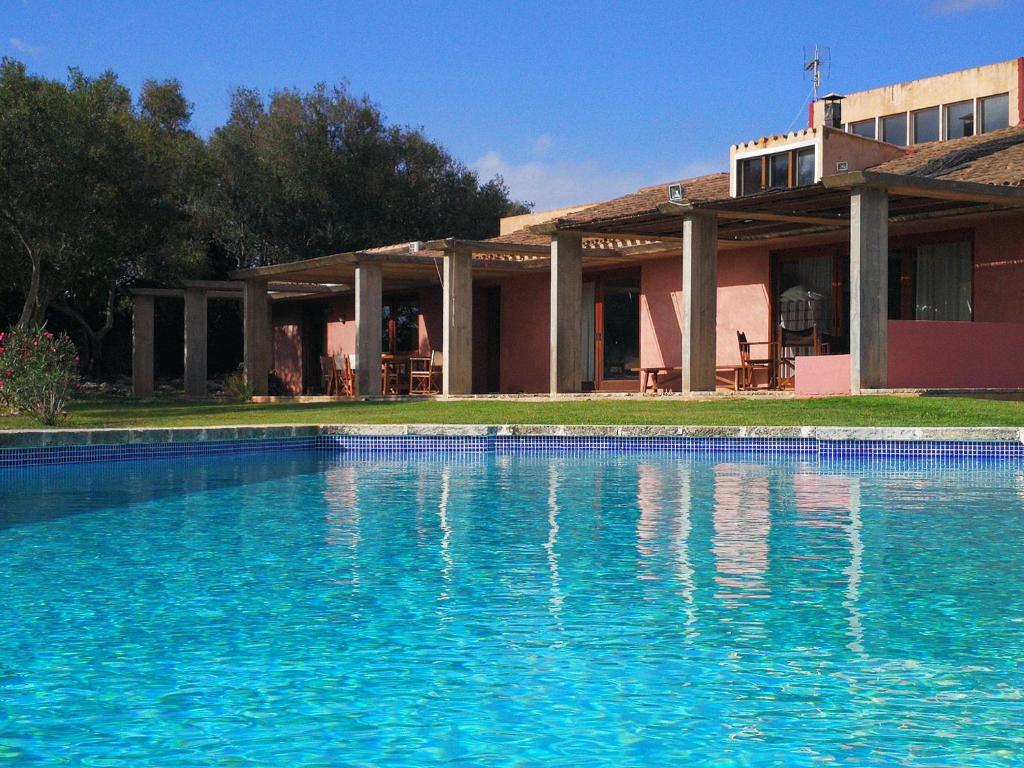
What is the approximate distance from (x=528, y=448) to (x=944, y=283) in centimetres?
779

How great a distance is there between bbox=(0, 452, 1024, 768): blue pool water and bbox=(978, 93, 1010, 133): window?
1883cm

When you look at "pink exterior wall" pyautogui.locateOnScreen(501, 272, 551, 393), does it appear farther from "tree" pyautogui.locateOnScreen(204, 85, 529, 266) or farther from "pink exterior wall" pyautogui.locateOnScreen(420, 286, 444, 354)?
"tree" pyautogui.locateOnScreen(204, 85, 529, 266)

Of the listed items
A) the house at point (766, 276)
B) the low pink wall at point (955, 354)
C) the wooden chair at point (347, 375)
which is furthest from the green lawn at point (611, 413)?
the wooden chair at point (347, 375)

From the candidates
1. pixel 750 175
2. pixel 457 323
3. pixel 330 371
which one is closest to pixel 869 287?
pixel 750 175

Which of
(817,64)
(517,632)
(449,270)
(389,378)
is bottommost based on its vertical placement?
(517,632)

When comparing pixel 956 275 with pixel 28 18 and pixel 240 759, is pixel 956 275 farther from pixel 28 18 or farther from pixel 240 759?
pixel 28 18

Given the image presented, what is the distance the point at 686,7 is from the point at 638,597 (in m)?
21.0

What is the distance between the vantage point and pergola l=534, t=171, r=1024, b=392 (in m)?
14.3

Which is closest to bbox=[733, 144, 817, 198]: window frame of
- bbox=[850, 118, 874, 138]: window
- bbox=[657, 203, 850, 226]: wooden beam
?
bbox=[657, 203, 850, 226]: wooden beam

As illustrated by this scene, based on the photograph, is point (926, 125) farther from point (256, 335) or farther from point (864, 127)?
point (256, 335)

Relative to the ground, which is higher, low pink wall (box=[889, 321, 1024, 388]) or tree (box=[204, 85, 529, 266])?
tree (box=[204, 85, 529, 266])

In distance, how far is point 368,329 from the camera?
21297 mm

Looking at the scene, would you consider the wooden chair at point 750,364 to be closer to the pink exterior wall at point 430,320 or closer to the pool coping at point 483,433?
the pool coping at point 483,433

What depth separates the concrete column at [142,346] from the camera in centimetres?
2603
